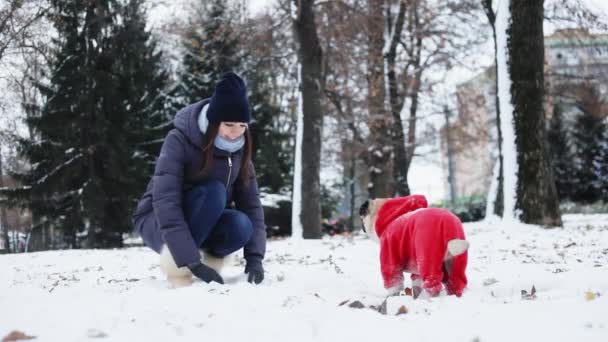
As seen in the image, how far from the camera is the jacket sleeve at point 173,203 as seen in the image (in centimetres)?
347

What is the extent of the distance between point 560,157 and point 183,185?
88.8ft

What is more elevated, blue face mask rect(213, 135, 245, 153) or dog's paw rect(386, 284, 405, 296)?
blue face mask rect(213, 135, 245, 153)

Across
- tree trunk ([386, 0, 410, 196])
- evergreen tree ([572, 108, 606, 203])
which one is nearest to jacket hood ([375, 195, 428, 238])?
tree trunk ([386, 0, 410, 196])

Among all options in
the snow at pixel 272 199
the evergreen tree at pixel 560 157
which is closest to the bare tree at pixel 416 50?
the snow at pixel 272 199

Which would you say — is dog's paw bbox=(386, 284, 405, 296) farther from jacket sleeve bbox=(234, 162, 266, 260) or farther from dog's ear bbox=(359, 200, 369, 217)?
jacket sleeve bbox=(234, 162, 266, 260)

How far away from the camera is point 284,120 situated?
28.7 metres

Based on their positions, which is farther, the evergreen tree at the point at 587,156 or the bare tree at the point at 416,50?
the evergreen tree at the point at 587,156

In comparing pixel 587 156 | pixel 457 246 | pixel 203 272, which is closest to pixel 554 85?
pixel 587 156

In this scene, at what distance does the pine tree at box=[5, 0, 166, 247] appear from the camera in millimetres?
17344

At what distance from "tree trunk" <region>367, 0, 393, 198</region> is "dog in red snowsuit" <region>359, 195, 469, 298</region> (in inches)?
504

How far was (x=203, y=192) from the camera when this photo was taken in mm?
3711

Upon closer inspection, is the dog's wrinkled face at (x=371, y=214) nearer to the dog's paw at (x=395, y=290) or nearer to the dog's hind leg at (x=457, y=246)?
the dog's paw at (x=395, y=290)

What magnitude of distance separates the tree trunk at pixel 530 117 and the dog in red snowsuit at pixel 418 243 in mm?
6016

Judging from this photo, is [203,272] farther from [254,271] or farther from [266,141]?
[266,141]
